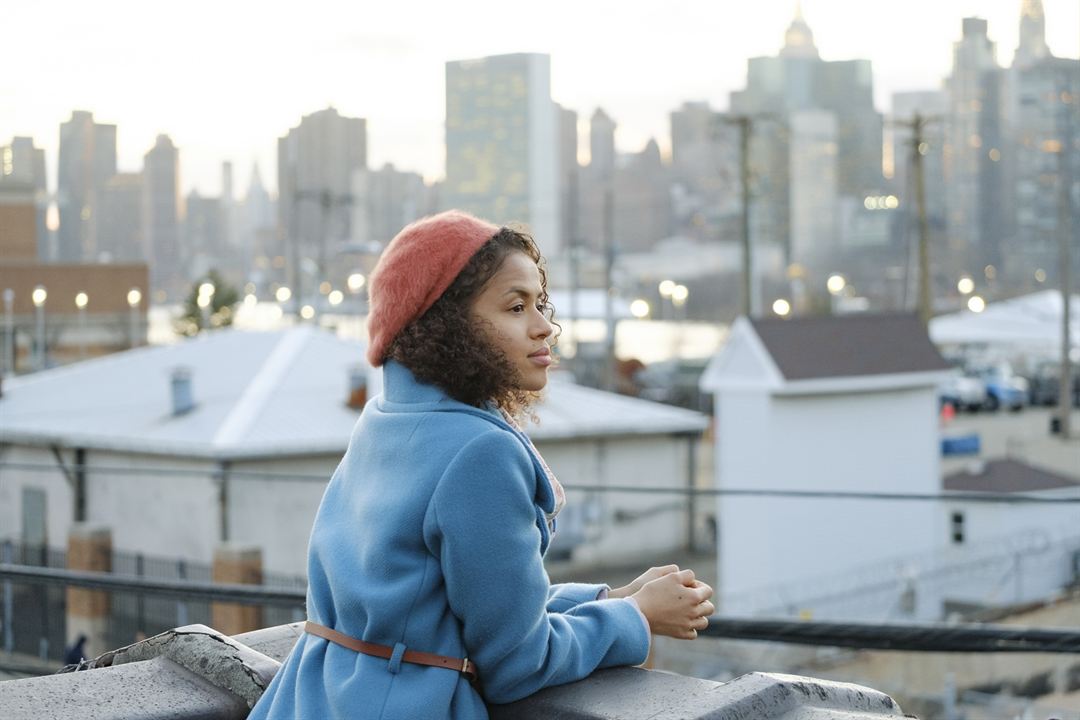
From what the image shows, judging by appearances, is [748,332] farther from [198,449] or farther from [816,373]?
[198,449]

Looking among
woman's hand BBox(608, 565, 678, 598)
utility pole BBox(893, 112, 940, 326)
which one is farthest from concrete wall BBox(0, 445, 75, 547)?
woman's hand BBox(608, 565, 678, 598)

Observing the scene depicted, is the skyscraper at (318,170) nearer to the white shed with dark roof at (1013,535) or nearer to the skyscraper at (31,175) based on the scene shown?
the skyscraper at (31,175)

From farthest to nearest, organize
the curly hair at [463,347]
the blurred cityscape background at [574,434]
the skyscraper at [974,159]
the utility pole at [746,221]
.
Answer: the skyscraper at [974,159] < the utility pole at [746,221] < the blurred cityscape background at [574,434] < the curly hair at [463,347]

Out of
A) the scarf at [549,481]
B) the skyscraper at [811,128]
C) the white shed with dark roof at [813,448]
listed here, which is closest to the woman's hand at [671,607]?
the scarf at [549,481]

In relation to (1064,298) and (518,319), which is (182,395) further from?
(1064,298)

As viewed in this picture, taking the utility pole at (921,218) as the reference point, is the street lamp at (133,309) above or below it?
below

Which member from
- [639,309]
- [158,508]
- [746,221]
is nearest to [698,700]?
[158,508]

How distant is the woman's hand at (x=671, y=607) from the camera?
81.4 inches

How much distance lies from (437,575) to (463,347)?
12.0 inches

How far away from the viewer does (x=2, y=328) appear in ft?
161

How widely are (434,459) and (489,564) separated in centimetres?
15

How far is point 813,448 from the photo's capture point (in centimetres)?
1767

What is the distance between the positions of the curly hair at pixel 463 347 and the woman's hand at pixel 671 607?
340 millimetres

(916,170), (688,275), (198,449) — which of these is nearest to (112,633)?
(198,449)
